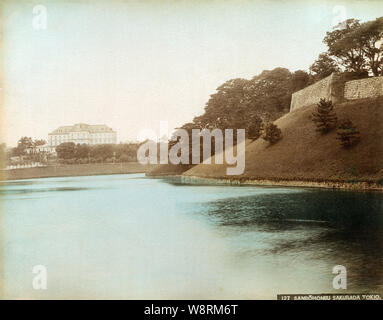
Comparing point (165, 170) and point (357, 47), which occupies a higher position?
point (357, 47)

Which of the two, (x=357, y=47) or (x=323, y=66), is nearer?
(x=357, y=47)

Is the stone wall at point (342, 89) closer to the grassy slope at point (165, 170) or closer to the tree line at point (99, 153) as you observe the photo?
the grassy slope at point (165, 170)

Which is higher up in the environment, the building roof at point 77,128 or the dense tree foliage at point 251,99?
the dense tree foliage at point 251,99

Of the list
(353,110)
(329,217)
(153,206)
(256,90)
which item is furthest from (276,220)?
(256,90)

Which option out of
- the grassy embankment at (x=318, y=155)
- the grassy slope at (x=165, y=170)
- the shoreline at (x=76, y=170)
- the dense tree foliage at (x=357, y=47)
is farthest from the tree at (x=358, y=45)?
the shoreline at (x=76, y=170)

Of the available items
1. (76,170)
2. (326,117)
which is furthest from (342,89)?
(76,170)

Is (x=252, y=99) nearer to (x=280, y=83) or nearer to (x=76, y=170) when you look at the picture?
(x=280, y=83)

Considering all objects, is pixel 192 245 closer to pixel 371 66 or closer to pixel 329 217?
pixel 329 217

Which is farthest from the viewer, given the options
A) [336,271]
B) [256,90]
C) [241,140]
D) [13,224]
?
[256,90]
